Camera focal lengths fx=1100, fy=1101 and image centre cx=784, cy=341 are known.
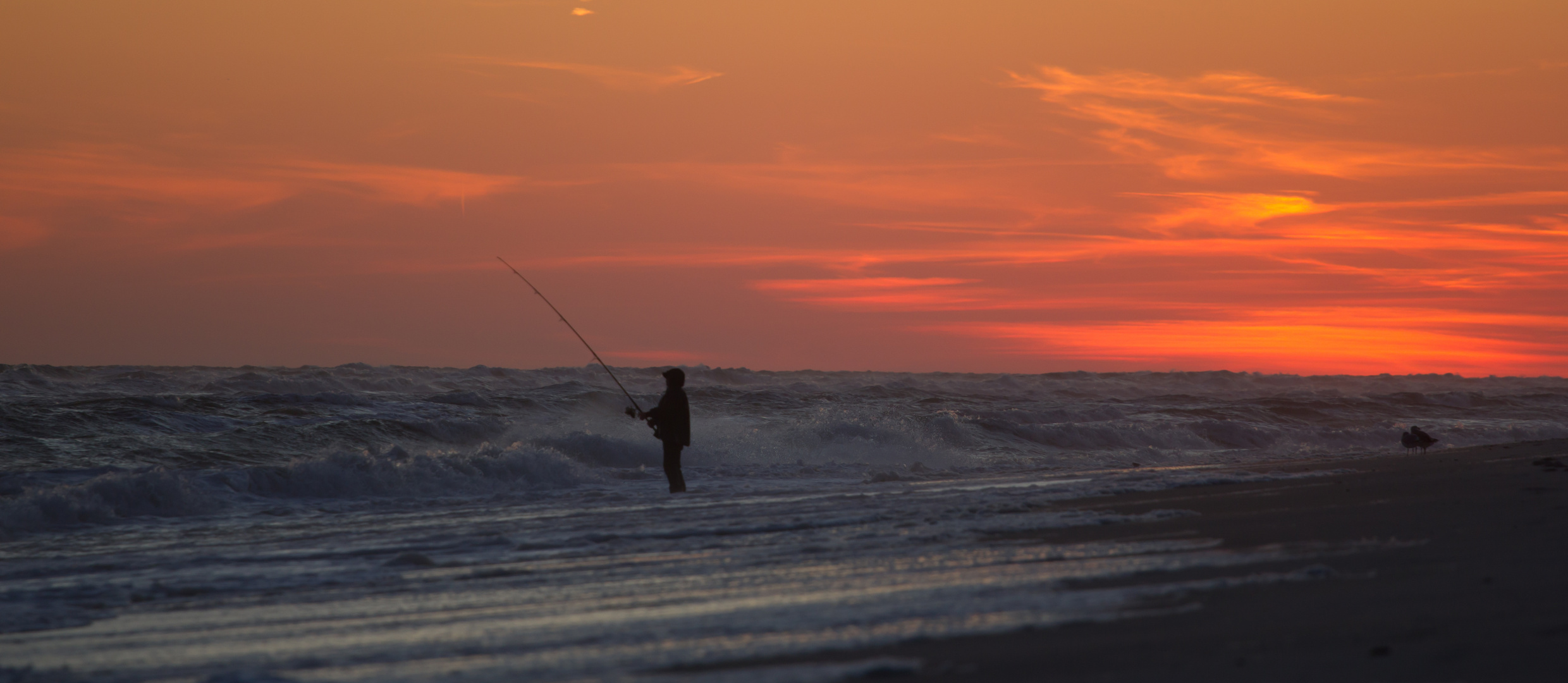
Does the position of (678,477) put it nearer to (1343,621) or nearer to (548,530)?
(548,530)

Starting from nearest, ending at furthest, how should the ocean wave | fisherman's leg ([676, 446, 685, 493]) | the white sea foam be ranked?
the white sea foam, the ocean wave, fisherman's leg ([676, 446, 685, 493])

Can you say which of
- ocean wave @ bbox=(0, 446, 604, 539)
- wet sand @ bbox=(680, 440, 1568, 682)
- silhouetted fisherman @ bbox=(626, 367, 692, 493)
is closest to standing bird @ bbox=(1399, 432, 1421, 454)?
wet sand @ bbox=(680, 440, 1568, 682)

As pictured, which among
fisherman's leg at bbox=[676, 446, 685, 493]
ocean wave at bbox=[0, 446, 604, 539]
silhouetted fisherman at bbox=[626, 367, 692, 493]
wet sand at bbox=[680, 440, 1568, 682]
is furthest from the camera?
silhouetted fisherman at bbox=[626, 367, 692, 493]

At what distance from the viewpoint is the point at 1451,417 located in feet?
85.8

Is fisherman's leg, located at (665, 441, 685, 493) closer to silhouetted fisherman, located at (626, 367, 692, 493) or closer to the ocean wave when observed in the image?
silhouetted fisherman, located at (626, 367, 692, 493)

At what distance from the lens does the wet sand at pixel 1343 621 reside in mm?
2854

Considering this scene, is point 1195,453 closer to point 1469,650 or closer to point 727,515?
point 727,515

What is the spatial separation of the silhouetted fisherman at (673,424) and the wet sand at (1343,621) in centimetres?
547

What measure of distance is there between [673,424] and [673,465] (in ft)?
1.39

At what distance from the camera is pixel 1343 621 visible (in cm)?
337

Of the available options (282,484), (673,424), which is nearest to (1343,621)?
(673,424)

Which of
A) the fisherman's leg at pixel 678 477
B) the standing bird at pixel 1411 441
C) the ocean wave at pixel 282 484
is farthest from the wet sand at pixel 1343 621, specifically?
the standing bird at pixel 1411 441

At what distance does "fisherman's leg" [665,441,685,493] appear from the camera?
1102 centimetres

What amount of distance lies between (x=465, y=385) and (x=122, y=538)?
19832 millimetres
